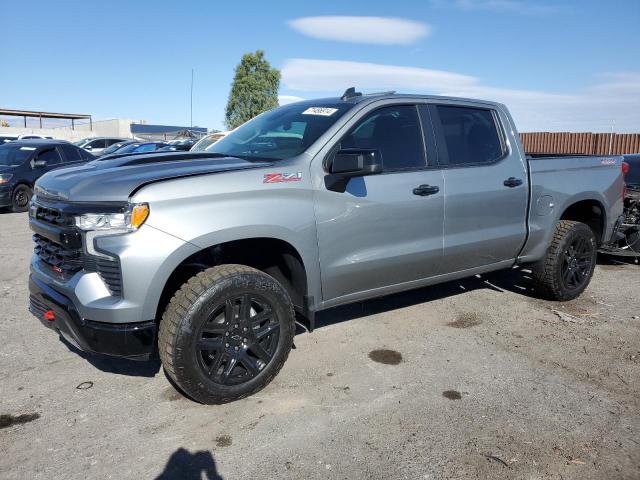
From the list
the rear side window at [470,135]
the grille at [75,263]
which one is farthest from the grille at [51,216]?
the rear side window at [470,135]

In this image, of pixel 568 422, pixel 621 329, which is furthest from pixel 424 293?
pixel 568 422

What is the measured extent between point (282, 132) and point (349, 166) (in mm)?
869

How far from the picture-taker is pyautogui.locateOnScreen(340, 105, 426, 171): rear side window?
3.85 meters

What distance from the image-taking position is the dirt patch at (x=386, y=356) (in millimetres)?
3961

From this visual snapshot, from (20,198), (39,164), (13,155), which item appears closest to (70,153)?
(39,164)

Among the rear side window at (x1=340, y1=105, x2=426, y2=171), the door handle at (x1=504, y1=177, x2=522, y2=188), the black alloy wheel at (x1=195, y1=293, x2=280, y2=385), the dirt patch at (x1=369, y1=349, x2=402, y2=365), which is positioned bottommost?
the dirt patch at (x1=369, y1=349, x2=402, y2=365)

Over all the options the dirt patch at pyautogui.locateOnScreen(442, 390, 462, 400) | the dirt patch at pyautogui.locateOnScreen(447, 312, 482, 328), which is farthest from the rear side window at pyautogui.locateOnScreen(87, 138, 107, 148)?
the dirt patch at pyautogui.locateOnScreen(442, 390, 462, 400)

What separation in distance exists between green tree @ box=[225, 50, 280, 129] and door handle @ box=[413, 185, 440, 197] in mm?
36187

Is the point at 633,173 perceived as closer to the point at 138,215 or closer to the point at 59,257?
the point at 138,215

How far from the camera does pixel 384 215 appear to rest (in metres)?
3.78

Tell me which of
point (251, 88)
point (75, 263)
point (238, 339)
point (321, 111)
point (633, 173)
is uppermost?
point (251, 88)

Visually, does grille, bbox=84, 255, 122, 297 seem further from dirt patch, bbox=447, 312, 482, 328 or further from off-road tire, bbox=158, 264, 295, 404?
dirt patch, bbox=447, 312, 482, 328

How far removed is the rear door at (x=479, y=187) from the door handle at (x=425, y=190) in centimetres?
15

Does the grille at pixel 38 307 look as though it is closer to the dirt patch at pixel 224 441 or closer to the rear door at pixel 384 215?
the dirt patch at pixel 224 441
